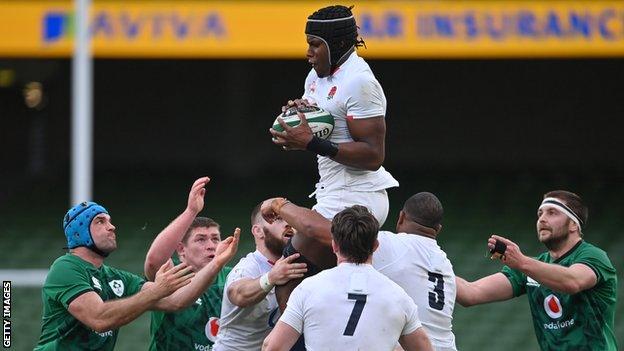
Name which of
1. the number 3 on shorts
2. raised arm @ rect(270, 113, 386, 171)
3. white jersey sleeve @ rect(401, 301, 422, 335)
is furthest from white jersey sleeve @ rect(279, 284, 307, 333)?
raised arm @ rect(270, 113, 386, 171)

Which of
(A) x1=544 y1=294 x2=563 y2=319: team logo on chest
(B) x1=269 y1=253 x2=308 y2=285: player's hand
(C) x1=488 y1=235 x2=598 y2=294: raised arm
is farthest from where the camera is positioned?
(A) x1=544 y1=294 x2=563 y2=319: team logo on chest

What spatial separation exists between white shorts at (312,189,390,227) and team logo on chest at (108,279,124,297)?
1234 millimetres

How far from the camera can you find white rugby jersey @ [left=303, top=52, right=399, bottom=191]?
6035 mm

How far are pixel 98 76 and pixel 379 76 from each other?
3709 millimetres

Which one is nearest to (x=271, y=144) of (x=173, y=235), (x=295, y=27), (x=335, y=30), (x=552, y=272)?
(x=295, y=27)

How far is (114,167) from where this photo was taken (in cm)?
1698

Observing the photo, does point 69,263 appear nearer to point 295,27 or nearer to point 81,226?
point 81,226

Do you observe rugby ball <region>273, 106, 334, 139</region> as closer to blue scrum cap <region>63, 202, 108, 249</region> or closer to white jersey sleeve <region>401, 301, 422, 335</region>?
white jersey sleeve <region>401, 301, 422, 335</region>

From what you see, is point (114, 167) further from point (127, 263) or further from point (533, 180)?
point (533, 180)

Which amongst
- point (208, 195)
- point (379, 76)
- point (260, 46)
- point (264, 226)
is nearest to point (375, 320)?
A: point (264, 226)

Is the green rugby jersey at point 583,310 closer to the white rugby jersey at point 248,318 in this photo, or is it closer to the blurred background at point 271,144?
the white rugby jersey at point 248,318

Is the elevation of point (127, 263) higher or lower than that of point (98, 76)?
lower

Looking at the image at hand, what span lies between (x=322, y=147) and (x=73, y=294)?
4.76 feet

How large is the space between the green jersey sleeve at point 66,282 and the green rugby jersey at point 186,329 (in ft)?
3.51
